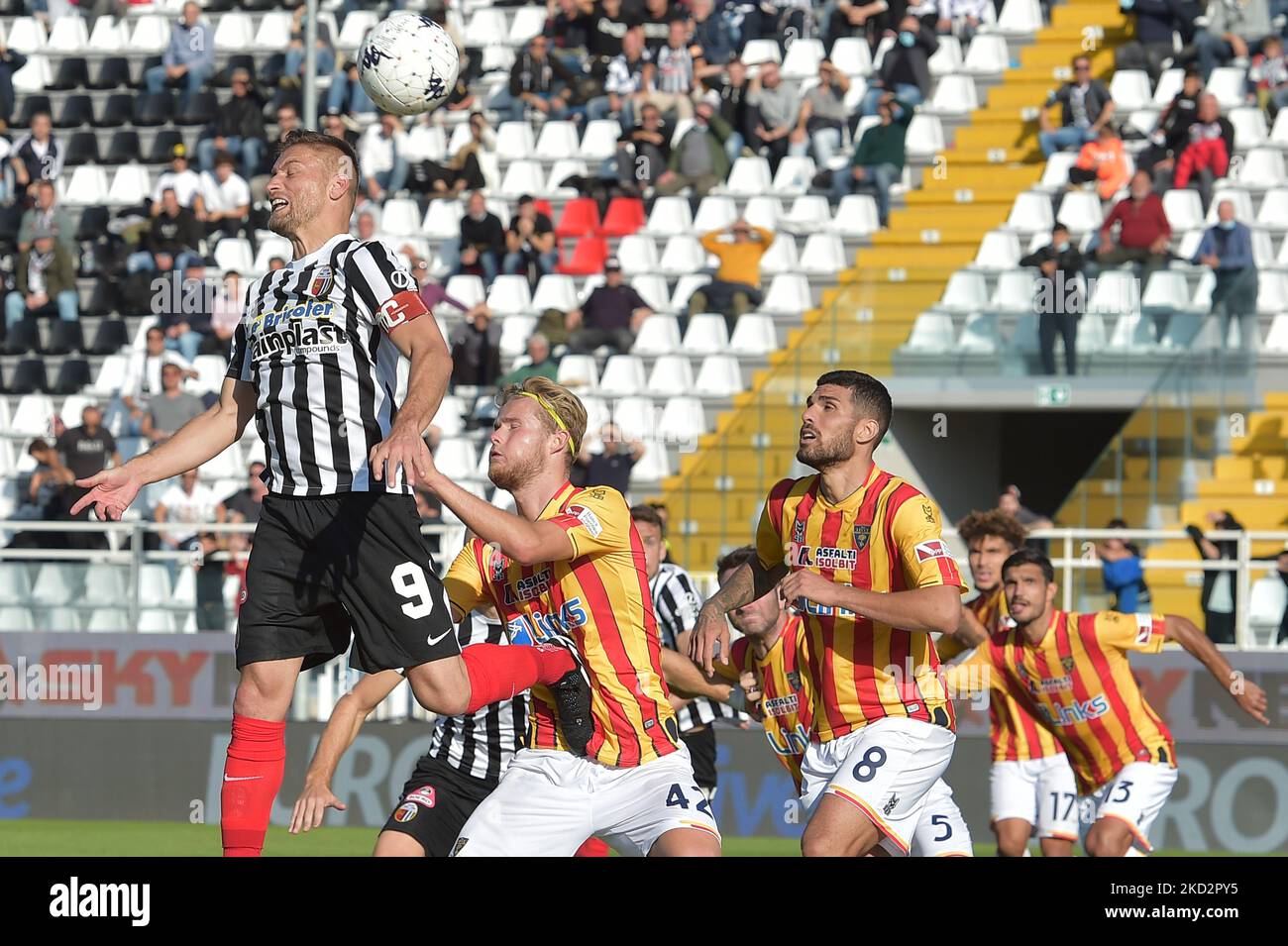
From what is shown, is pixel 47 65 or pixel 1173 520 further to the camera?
pixel 47 65

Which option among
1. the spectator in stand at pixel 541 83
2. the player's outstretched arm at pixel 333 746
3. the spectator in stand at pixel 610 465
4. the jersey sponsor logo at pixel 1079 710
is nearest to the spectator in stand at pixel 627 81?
the spectator in stand at pixel 541 83

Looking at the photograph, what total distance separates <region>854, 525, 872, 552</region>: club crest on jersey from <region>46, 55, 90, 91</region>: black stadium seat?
1786cm

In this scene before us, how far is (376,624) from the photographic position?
6273 millimetres

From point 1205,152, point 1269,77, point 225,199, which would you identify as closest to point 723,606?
point 1205,152

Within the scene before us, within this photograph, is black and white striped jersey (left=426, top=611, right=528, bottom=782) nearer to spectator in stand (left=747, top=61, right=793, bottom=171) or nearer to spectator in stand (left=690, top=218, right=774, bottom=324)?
spectator in stand (left=690, top=218, right=774, bottom=324)

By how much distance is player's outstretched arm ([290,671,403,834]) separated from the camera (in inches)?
238

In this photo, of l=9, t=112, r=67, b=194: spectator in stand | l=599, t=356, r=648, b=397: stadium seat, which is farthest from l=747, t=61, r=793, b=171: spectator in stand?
l=9, t=112, r=67, b=194: spectator in stand

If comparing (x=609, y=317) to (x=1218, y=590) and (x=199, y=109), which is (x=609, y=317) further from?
(x=1218, y=590)

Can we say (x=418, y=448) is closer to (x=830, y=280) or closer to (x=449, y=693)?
(x=449, y=693)

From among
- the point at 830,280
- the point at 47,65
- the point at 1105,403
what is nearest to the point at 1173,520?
the point at 1105,403

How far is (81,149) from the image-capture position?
22062mm

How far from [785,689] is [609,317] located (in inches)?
411

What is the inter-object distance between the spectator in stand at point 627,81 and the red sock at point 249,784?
14.1 meters

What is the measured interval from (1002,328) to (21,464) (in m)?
8.57
